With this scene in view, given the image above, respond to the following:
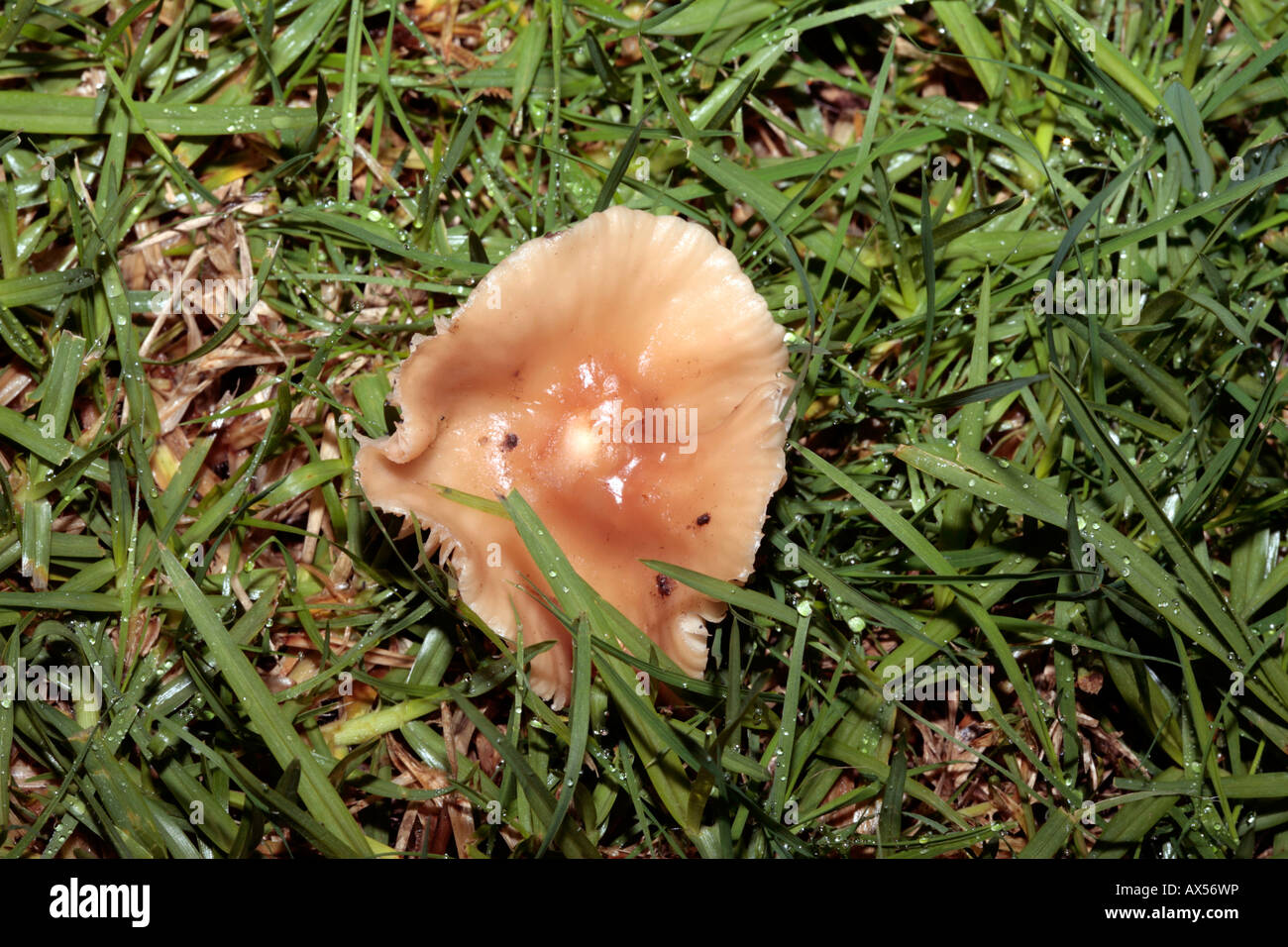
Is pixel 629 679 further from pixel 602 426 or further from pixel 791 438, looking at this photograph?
pixel 791 438

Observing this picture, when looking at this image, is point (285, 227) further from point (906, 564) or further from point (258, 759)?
point (906, 564)

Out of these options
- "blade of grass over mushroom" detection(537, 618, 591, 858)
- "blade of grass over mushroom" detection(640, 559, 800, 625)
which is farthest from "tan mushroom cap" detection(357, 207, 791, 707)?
"blade of grass over mushroom" detection(537, 618, 591, 858)

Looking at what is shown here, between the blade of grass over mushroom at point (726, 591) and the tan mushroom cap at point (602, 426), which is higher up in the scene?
the tan mushroom cap at point (602, 426)

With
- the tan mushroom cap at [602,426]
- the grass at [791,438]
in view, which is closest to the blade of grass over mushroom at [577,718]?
the grass at [791,438]

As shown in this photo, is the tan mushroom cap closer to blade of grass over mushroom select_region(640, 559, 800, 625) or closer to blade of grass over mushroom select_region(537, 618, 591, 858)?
blade of grass over mushroom select_region(640, 559, 800, 625)

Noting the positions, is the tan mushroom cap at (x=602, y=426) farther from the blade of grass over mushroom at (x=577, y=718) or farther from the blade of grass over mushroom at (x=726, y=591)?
the blade of grass over mushroom at (x=577, y=718)

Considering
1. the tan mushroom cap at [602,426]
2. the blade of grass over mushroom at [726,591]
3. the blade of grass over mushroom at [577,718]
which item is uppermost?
the tan mushroom cap at [602,426]

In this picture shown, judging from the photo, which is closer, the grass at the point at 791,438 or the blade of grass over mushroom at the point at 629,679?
the blade of grass over mushroom at the point at 629,679
